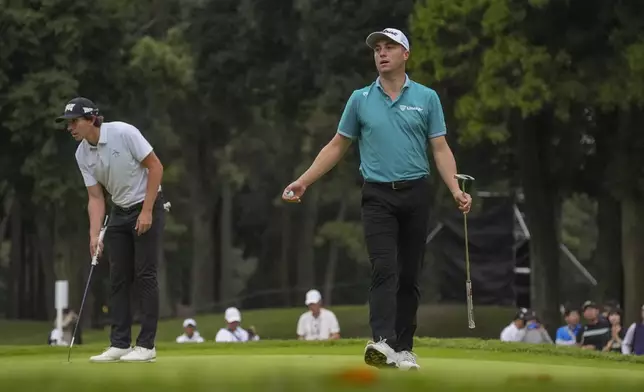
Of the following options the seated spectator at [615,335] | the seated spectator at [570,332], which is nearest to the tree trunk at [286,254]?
the seated spectator at [570,332]

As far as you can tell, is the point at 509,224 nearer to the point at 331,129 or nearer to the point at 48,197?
the point at 331,129

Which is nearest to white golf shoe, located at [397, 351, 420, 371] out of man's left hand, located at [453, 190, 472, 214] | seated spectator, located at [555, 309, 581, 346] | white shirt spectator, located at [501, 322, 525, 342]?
man's left hand, located at [453, 190, 472, 214]

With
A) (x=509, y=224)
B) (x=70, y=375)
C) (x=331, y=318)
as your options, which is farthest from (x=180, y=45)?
(x=70, y=375)

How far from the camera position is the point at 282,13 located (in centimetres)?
3488

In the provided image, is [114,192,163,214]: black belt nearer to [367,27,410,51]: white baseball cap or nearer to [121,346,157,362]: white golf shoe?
[121,346,157,362]: white golf shoe

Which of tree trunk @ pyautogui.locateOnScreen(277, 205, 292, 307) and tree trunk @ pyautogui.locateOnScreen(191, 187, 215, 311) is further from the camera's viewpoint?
tree trunk @ pyautogui.locateOnScreen(277, 205, 292, 307)

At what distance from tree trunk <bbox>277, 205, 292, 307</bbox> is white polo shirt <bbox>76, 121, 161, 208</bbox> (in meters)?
48.7

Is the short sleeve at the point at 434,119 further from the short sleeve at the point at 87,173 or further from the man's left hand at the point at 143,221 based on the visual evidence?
the short sleeve at the point at 87,173

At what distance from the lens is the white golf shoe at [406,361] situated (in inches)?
357

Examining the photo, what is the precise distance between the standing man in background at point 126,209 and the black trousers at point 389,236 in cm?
194

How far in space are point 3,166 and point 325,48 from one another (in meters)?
8.66

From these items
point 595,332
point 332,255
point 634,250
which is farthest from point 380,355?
point 332,255

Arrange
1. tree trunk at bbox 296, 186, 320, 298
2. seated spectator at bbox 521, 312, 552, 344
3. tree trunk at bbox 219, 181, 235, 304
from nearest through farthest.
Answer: seated spectator at bbox 521, 312, 552, 344 → tree trunk at bbox 219, 181, 235, 304 → tree trunk at bbox 296, 186, 320, 298

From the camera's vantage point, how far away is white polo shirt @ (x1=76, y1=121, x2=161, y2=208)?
1068 cm
